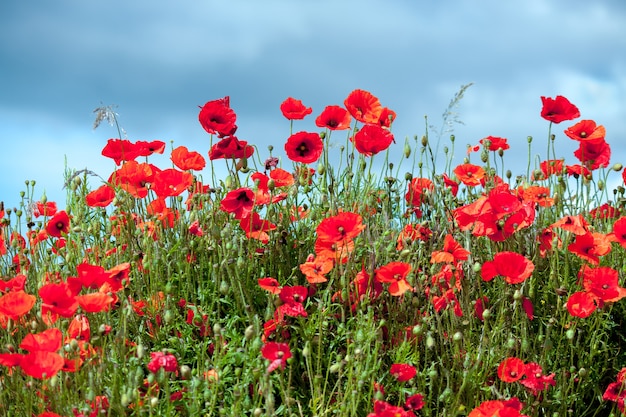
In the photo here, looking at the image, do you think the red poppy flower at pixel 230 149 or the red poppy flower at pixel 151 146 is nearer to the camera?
the red poppy flower at pixel 230 149

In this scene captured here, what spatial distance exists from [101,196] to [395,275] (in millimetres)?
1478

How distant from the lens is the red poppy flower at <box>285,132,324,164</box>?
3359mm

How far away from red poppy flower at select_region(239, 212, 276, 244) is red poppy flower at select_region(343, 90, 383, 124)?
2.03 ft

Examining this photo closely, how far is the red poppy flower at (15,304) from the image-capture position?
247 cm

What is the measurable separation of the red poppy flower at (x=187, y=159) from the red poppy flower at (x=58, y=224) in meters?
0.73

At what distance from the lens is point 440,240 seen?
345 centimetres

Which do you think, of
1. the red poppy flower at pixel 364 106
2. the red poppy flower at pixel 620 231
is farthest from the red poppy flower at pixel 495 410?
the red poppy flower at pixel 364 106

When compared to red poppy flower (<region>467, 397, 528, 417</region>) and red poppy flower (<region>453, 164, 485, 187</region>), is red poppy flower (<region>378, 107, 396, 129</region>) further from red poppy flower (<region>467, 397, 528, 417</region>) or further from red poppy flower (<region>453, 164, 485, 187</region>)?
red poppy flower (<region>467, 397, 528, 417</region>)

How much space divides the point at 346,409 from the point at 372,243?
2.95ft

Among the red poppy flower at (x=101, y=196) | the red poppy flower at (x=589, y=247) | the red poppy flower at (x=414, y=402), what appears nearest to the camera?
the red poppy flower at (x=414, y=402)

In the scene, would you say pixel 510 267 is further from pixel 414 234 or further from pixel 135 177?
pixel 135 177

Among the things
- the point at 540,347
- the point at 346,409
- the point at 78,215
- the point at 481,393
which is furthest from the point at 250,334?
the point at 78,215

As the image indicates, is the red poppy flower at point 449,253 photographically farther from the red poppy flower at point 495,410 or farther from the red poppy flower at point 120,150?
the red poppy flower at point 120,150

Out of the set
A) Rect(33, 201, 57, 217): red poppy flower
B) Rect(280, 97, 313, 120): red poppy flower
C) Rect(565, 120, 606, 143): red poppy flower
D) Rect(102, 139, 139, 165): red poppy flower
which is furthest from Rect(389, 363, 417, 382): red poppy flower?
Rect(33, 201, 57, 217): red poppy flower
